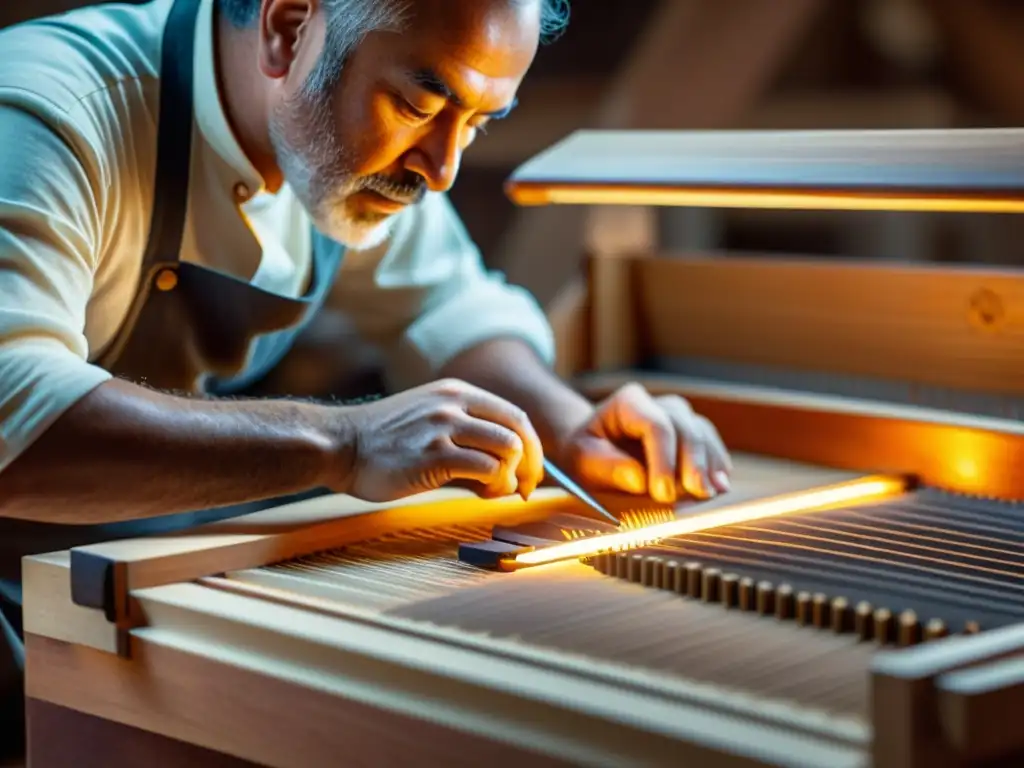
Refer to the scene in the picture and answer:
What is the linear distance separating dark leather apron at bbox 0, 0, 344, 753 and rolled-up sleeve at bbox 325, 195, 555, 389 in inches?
6.3

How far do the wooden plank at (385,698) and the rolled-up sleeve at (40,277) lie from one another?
26cm

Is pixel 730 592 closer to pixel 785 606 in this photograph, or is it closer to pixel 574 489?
pixel 785 606

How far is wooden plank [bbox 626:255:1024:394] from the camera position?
227 centimetres

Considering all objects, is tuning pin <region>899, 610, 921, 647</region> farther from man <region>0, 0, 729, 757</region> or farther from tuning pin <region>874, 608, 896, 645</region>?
man <region>0, 0, 729, 757</region>

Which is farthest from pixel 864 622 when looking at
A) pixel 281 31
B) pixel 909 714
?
pixel 281 31

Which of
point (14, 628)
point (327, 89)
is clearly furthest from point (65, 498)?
point (327, 89)

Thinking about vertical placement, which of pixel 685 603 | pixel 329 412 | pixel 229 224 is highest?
pixel 229 224

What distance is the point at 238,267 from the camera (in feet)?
7.55

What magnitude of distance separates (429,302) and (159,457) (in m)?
0.98

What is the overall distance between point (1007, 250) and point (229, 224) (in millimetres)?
4448

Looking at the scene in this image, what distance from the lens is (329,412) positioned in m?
1.87

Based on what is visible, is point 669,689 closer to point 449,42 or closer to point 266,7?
point 449,42

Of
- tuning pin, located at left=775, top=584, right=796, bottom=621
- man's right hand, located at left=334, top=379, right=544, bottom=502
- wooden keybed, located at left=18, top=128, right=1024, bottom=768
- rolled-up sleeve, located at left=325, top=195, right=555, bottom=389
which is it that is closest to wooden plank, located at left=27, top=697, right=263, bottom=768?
wooden keybed, located at left=18, top=128, right=1024, bottom=768

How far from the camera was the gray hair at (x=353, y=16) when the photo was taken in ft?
6.54
